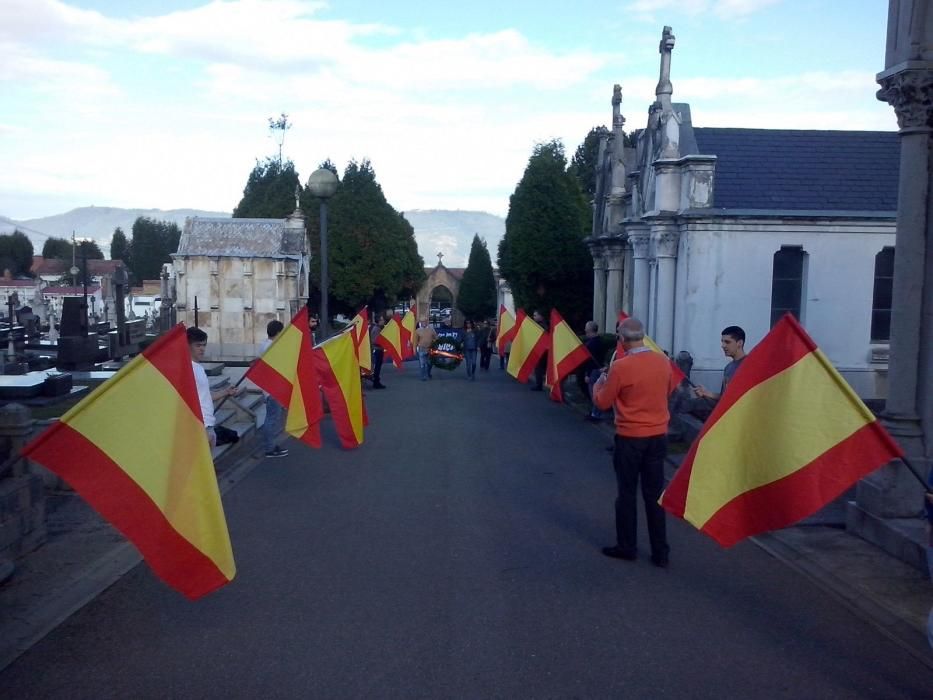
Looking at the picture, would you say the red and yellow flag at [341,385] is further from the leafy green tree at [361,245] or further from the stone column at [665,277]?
the leafy green tree at [361,245]

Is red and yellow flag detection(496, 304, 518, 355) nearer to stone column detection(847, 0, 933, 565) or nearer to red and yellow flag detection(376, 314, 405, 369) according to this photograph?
red and yellow flag detection(376, 314, 405, 369)

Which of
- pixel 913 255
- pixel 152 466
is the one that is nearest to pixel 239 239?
pixel 913 255

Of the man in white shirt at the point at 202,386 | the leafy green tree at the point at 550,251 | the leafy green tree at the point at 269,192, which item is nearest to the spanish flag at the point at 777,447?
the man in white shirt at the point at 202,386

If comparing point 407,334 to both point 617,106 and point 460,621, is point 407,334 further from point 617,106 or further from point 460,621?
point 460,621

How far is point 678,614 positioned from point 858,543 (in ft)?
9.06

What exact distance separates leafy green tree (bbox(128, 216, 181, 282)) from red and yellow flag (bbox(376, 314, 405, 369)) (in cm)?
7438

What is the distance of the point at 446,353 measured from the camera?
27719 mm

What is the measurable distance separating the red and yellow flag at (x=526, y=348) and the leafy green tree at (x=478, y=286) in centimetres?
6445

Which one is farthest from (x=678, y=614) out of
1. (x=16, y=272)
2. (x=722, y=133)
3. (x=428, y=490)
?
(x=16, y=272)

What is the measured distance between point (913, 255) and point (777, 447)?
3.35 meters

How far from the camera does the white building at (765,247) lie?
19328 mm

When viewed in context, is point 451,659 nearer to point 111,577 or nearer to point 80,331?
point 111,577

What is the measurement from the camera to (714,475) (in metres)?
6.70

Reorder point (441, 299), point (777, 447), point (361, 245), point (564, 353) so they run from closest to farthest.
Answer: point (777, 447), point (564, 353), point (361, 245), point (441, 299)
